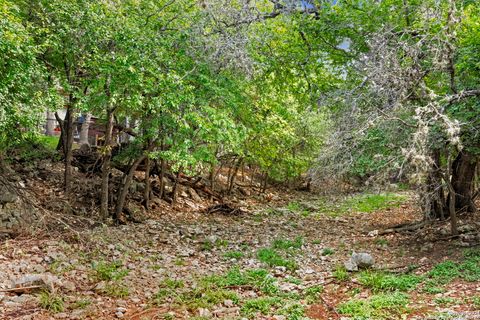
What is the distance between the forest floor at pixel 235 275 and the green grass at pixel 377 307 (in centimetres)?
1

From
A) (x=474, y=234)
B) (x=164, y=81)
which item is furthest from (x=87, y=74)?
(x=474, y=234)

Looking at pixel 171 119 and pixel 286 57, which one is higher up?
pixel 286 57

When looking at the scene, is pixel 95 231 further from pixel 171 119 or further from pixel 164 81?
pixel 164 81

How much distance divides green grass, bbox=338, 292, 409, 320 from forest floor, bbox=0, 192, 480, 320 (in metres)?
0.01

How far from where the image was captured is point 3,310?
4.25 m

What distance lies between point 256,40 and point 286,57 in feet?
4.30

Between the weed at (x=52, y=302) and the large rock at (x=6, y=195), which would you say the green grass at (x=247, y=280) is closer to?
the weed at (x=52, y=302)

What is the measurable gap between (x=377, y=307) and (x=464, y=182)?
5.24 meters

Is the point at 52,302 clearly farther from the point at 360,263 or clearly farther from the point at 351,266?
the point at 360,263

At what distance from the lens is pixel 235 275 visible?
5.75 metres

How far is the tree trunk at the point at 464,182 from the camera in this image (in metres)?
7.90

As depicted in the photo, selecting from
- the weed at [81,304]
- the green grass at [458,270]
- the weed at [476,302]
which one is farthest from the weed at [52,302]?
the green grass at [458,270]

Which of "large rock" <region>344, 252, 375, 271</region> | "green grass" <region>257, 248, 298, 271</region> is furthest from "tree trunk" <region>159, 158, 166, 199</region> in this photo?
"large rock" <region>344, 252, 375, 271</region>

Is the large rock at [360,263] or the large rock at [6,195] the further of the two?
the large rock at [6,195]
